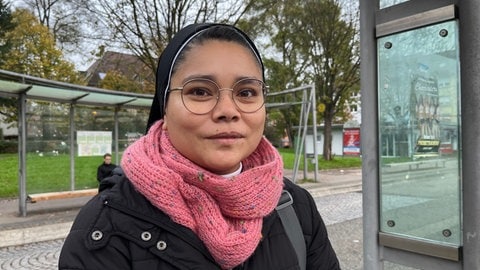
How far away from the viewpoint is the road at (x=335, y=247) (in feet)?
17.2

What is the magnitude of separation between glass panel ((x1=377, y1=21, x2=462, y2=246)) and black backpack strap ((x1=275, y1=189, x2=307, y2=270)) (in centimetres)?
165

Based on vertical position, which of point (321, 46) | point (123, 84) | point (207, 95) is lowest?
point (207, 95)

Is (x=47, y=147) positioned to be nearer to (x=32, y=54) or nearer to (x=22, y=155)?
(x=22, y=155)

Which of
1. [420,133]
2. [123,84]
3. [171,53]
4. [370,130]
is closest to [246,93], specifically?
[171,53]

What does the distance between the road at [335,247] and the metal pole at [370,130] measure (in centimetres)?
222

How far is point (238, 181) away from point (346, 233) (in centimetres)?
593

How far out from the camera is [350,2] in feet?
60.9

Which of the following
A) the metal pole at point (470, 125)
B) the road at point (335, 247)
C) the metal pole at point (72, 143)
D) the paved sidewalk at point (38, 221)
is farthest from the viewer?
the metal pole at point (72, 143)

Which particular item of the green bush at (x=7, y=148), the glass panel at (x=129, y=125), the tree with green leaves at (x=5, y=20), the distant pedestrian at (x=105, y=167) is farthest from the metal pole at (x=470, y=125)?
the tree with green leaves at (x=5, y=20)

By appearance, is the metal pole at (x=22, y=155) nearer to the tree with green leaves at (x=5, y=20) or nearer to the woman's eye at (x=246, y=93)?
the woman's eye at (x=246, y=93)

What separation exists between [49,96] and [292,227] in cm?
873

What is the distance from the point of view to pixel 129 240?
1.19 metres

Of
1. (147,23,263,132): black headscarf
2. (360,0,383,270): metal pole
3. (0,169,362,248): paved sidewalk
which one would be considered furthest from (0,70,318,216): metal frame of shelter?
(147,23,263,132): black headscarf

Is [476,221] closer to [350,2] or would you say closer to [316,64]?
[350,2]
